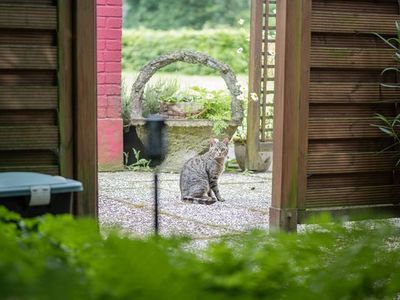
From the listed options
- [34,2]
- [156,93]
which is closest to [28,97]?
[34,2]

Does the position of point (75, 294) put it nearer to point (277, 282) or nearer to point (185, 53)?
point (277, 282)

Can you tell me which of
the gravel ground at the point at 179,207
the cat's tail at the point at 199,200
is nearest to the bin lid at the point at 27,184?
the gravel ground at the point at 179,207

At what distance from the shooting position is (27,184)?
271 centimetres

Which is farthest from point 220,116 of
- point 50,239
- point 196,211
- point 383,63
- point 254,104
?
point 50,239

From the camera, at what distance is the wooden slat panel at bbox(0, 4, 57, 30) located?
3686mm

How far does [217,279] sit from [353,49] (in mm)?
4065

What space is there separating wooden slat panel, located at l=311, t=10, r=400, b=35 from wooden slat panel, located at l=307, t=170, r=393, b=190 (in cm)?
79

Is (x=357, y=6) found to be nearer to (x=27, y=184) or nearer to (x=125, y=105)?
(x=27, y=184)

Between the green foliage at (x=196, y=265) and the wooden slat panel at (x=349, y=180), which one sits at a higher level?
the green foliage at (x=196, y=265)

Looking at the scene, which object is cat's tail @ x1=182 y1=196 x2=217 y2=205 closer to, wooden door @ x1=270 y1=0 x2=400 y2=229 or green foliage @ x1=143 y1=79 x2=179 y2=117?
wooden door @ x1=270 y1=0 x2=400 y2=229

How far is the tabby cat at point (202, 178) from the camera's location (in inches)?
239

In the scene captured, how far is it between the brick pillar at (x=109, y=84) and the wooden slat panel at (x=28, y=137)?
12.8 feet

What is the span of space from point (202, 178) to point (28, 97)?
2523 millimetres

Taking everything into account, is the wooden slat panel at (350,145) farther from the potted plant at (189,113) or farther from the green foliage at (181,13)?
the green foliage at (181,13)
